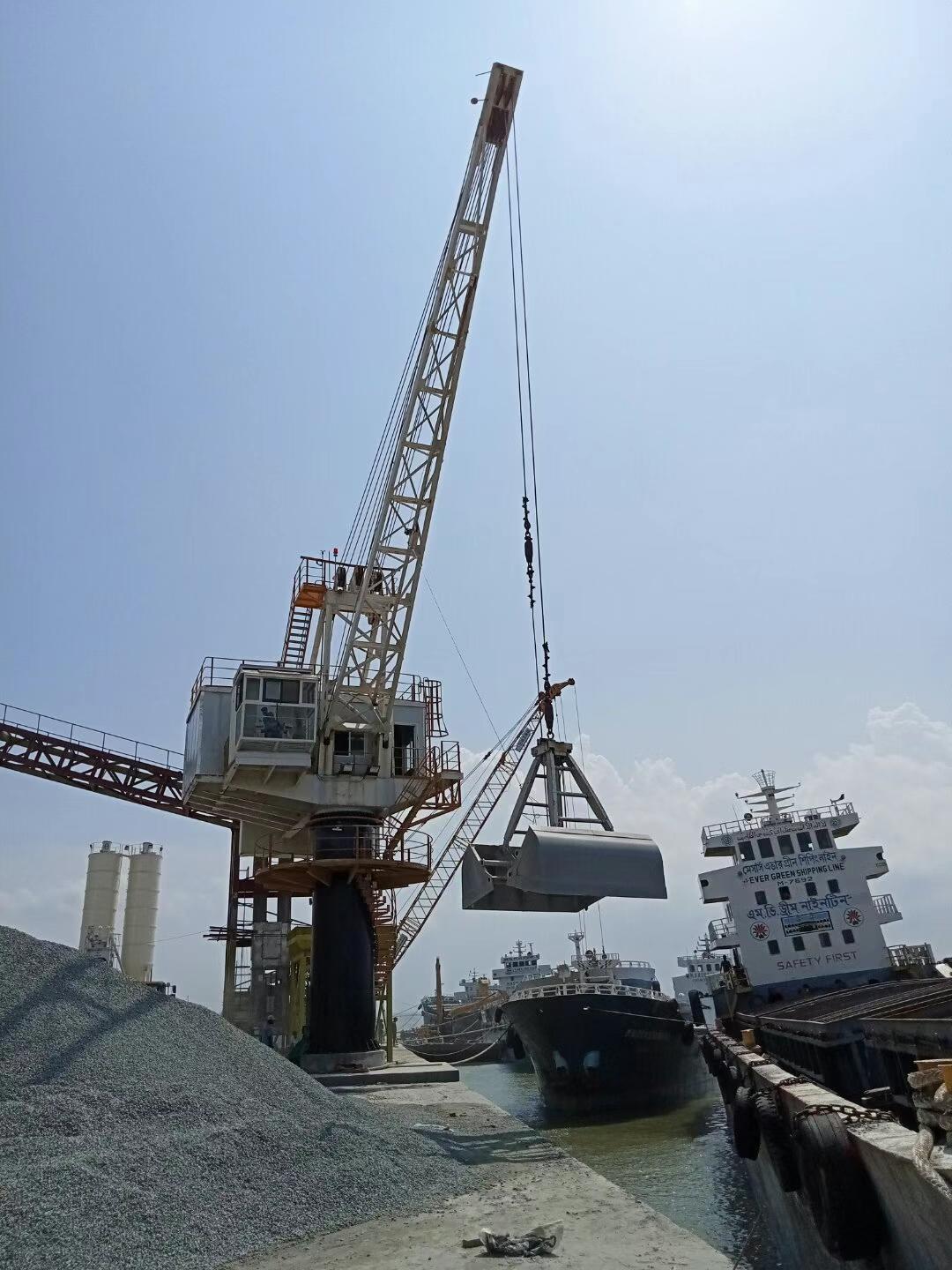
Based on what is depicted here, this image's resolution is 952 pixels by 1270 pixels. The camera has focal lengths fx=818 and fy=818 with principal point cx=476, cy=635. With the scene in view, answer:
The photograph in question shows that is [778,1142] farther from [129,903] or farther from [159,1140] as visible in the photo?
[129,903]

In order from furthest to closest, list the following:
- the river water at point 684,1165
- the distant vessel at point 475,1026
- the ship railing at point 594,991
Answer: the distant vessel at point 475,1026, the ship railing at point 594,991, the river water at point 684,1165

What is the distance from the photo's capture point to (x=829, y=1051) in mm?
17312

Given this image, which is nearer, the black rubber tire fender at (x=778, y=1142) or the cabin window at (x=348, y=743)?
the black rubber tire fender at (x=778, y=1142)

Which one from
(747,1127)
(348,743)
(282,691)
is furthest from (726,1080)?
(282,691)

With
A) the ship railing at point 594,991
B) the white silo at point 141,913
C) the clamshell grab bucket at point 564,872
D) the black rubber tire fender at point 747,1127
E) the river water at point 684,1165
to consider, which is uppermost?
the white silo at point 141,913

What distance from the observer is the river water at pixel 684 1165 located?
12.8m

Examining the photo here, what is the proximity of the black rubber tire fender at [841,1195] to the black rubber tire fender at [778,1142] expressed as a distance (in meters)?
2.19

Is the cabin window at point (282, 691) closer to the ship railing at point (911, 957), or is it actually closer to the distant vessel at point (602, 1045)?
the distant vessel at point (602, 1045)

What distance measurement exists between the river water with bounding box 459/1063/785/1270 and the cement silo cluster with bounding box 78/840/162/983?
75.7ft

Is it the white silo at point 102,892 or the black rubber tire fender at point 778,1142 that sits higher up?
the white silo at point 102,892

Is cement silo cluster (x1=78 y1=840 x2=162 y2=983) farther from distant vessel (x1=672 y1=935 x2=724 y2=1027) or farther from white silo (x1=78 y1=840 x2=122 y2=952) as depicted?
distant vessel (x1=672 y1=935 x2=724 y2=1027)

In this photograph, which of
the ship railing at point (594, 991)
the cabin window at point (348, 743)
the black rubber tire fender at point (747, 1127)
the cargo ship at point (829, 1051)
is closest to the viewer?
the cargo ship at point (829, 1051)

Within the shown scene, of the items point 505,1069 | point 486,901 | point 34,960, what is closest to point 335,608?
Answer: point 486,901

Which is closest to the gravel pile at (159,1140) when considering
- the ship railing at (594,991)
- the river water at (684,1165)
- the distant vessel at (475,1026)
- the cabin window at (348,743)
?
the river water at (684,1165)
